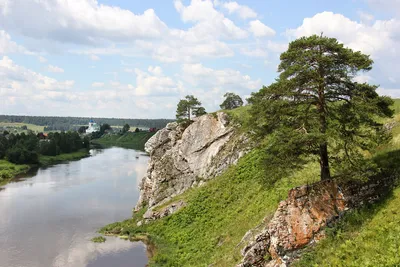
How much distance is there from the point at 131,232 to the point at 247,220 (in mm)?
19395

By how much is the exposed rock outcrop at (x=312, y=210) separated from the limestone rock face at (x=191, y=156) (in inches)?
905

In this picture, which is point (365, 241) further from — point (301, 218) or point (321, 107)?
point (321, 107)

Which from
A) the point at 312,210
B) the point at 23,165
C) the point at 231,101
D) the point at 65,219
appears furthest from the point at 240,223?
the point at 23,165

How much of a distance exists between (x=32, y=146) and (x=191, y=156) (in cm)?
9334

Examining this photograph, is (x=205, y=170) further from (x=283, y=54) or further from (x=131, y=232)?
(x=283, y=54)

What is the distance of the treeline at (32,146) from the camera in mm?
→ 109000

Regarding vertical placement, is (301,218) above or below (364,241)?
above

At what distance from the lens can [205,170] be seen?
44.2 m

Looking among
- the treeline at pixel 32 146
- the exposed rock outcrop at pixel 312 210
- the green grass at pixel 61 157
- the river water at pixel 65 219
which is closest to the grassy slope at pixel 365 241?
the exposed rock outcrop at pixel 312 210

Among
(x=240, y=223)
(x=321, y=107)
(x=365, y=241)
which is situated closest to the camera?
(x=365, y=241)

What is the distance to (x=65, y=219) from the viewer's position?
5075cm

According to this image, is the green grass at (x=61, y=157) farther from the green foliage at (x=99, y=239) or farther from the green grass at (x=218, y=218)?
the green grass at (x=218, y=218)

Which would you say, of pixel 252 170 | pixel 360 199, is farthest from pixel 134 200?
pixel 360 199

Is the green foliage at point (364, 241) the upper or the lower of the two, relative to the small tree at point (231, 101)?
lower
